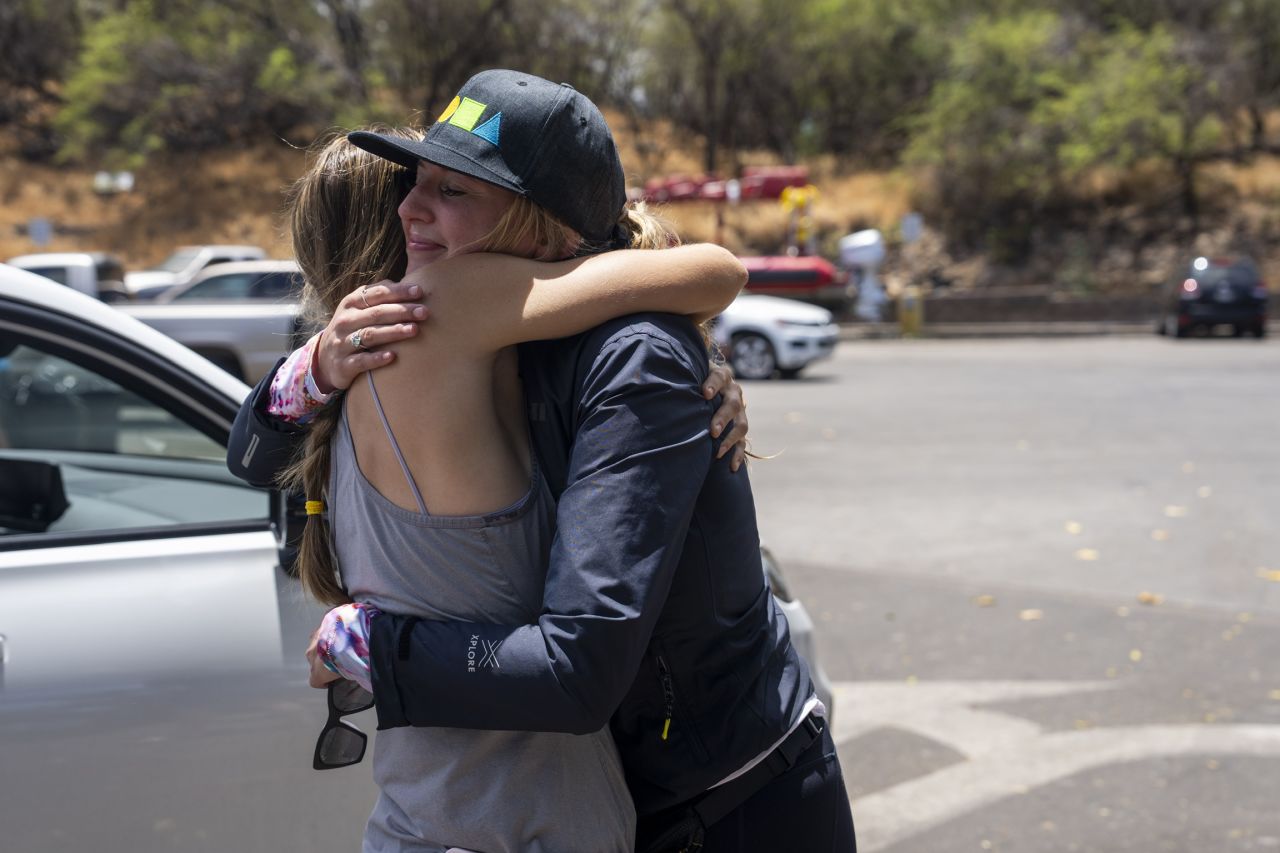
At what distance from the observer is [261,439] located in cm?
194

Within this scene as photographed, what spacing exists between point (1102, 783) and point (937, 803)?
23.0 inches

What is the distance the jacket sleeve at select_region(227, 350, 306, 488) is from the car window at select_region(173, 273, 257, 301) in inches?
729

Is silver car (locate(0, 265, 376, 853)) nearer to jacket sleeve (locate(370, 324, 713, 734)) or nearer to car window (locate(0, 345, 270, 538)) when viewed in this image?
car window (locate(0, 345, 270, 538))

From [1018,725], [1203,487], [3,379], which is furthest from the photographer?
[3,379]

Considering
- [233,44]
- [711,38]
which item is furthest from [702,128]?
[233,44]

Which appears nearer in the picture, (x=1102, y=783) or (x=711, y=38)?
(x=1102, y=783)

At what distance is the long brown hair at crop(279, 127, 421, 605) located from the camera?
176 cm

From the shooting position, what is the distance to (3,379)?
1286 cm

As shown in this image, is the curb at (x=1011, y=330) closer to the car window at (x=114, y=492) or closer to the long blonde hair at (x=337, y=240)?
the car window at (x=114, y=492)

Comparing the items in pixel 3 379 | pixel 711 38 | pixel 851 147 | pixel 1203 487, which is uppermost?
pixel 711 38

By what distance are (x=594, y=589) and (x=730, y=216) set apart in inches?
1541

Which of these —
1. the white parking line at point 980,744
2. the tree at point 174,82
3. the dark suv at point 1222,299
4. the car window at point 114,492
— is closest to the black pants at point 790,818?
the car window at point 114,492

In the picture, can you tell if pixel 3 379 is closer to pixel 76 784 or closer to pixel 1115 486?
pixel 1115 486

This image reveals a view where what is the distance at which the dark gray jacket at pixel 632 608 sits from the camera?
4.84 ft
